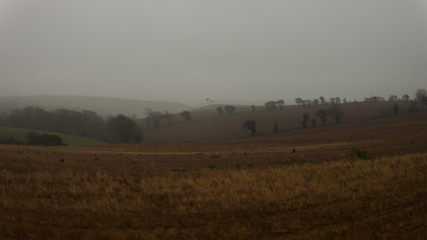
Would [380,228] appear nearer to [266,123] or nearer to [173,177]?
[173,177]

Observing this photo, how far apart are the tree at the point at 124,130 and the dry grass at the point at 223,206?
79.6 meters

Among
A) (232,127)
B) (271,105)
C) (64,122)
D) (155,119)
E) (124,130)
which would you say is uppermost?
(271,105)

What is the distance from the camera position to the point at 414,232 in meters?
6.89

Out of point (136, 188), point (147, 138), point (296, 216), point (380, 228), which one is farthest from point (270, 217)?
point (147, 138)

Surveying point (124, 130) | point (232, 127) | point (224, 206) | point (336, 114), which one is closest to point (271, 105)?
point (232, 127)

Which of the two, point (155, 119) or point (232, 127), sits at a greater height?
point (155, 119)

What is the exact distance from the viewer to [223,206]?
9938 millimetres

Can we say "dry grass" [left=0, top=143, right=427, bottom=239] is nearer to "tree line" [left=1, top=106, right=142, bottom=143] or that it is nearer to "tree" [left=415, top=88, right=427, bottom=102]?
"tree line" [left=1, top=106, right=142, bottom=143]

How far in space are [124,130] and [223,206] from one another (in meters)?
87.7

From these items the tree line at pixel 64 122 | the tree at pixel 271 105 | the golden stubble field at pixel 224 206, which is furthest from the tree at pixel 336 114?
the golden stubble field at pixel 224 206

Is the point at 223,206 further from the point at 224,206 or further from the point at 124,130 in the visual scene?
the point at 124,130

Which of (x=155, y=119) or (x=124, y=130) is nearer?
(x=124, y=130)

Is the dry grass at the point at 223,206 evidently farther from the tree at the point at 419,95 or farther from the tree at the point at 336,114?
the tree at the point at 419,95

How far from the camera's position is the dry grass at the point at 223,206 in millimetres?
7461
